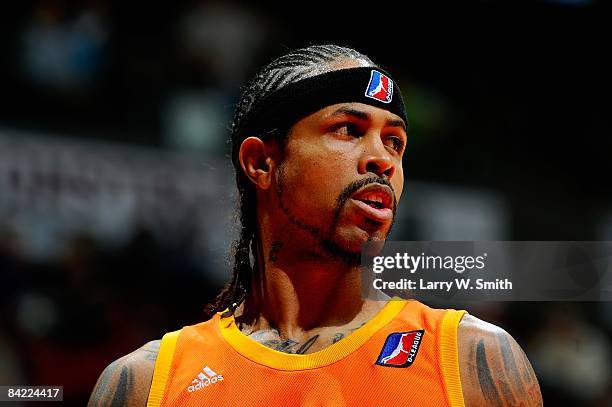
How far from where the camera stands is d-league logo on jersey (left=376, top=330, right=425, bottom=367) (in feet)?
8.27

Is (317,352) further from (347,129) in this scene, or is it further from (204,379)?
(347,129)

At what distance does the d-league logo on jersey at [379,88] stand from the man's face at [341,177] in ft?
0.15

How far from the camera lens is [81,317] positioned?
15.9ft

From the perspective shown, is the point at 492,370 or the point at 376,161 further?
the point at 376,161

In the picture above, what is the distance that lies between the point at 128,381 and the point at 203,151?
327 cm

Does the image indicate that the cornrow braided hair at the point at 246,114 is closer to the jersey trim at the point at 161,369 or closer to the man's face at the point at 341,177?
the man's face at the point at 341,177

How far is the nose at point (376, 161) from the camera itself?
2635 mm

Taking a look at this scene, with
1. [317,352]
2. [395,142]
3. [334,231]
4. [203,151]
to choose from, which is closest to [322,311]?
[317,352]

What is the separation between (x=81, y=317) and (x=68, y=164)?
1.11 m

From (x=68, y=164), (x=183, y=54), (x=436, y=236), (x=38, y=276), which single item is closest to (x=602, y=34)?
(x=436, y=236)

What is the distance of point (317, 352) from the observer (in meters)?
2.62

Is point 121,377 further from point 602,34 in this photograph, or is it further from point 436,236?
point 602,34

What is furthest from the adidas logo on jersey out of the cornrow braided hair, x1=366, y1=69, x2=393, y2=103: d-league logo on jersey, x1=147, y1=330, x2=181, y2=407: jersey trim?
x1=366, y1=69, x2=393, y2=103: d-league logo on jersey

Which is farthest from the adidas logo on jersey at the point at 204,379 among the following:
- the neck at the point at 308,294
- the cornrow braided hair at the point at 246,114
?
the cornrow braided hair at the point at 246,114
